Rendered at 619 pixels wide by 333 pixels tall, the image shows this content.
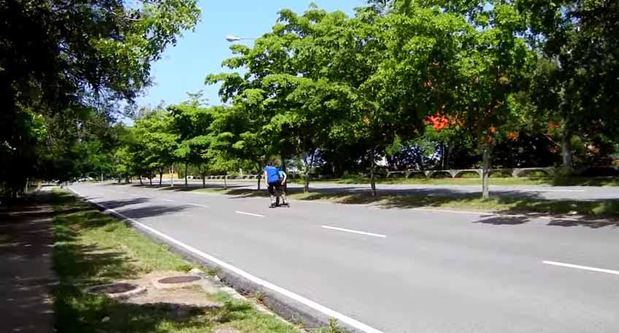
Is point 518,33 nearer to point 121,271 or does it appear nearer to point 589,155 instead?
point 121,271

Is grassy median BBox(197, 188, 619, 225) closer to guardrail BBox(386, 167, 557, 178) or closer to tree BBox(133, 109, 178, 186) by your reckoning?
guardrail BBox(386, 167, 557, 178)

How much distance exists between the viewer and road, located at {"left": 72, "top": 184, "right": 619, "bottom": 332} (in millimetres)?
6488

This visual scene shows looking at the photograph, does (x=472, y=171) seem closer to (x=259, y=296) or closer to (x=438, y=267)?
(x=438, y=267)

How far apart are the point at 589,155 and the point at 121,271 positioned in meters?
43.5

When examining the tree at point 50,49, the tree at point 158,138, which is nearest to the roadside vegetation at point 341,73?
the tree at point 50,49

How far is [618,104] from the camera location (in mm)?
15812

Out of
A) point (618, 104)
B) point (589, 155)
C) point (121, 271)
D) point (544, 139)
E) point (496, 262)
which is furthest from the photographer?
point (544, 139)

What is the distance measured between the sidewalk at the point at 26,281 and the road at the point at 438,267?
3027 millimetres

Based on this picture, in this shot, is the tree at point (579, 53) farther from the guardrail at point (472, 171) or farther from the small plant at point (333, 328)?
the guardrail at point (472, 171)

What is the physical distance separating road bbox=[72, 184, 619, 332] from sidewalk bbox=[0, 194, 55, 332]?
119 inches

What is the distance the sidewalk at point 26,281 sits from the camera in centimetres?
691

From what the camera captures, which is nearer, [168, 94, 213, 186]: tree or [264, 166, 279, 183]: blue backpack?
[264, 166, 279, 183]: blue backpack

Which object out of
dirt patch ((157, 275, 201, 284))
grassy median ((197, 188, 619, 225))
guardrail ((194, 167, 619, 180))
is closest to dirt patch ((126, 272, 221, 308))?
dirt patch ((157, 275, 201, 284))

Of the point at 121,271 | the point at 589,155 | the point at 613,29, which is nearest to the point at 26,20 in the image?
the point at 121,271
